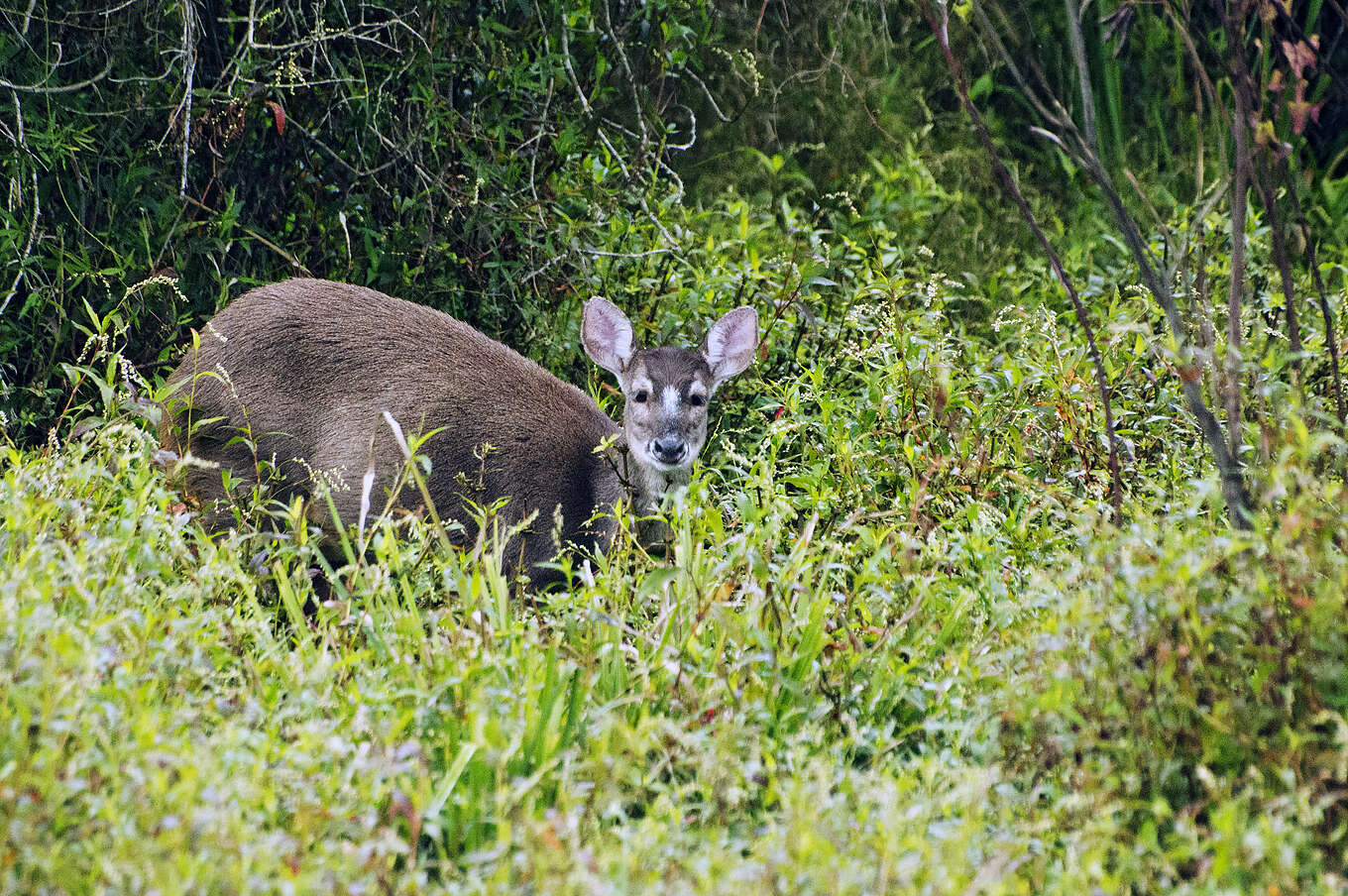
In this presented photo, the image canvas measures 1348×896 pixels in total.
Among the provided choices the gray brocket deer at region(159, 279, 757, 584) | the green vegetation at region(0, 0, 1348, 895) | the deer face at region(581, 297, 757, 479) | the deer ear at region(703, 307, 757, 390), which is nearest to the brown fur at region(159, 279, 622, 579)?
the gray brocket deer at region(159, 279, 757, 584)

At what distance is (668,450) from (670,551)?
476 millimetres

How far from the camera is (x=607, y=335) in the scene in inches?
218

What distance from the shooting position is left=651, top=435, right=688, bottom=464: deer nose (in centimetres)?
508

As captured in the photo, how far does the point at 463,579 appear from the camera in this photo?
11.5ft

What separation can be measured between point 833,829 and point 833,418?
8.50 feet

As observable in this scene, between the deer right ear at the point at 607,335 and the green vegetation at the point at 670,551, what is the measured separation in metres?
0.52

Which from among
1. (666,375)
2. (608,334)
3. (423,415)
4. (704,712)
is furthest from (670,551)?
(704,712)

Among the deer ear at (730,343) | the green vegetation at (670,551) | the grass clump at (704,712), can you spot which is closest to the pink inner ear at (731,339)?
the deer ear at (730,343)

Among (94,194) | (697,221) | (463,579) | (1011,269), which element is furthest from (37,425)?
(1011,269)

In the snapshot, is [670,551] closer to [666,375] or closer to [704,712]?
[666,375]

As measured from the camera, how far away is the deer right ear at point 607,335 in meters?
5.43

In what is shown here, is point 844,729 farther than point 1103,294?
No

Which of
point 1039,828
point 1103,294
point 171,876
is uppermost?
point 171,876

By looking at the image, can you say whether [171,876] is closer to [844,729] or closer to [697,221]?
[844,729]
